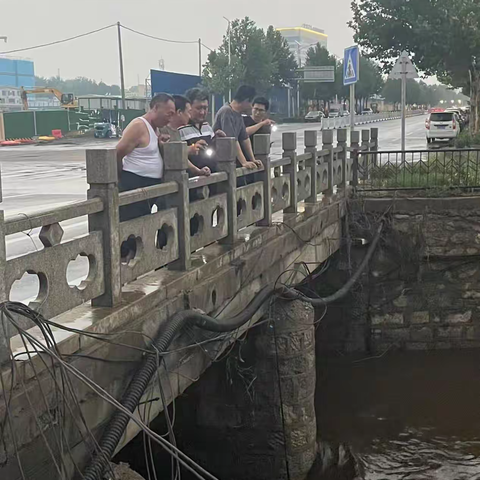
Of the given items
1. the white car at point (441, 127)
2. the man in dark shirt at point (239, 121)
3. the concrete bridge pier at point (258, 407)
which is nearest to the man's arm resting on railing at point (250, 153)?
the man in dark shirt at point (239, 121)

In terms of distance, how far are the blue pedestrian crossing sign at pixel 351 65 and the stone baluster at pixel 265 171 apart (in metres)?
5.02

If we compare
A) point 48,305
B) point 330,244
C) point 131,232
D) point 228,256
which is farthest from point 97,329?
point 330,244

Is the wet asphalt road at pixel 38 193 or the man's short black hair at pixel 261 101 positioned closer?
the wet asphalt road at pixel 38 193

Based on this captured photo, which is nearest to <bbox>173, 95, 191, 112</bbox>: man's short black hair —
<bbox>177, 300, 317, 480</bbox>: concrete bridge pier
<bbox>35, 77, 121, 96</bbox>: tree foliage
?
<bbox>177, 300, 317, 480</bbox>: concrete bridge pier

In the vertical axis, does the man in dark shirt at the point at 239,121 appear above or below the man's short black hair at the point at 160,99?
below

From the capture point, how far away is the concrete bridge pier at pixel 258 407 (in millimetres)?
7820

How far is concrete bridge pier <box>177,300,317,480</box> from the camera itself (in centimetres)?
782

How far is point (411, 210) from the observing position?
11.5m

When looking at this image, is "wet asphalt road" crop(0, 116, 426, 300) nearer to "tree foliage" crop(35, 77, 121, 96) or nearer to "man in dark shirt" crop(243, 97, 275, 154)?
"man in dark shirt" crop(243, 97, 275, 154)

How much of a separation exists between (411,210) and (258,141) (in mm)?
4439

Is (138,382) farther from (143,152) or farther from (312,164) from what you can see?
(312,164)

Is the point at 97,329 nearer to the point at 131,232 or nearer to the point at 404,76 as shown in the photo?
the point at 131,232

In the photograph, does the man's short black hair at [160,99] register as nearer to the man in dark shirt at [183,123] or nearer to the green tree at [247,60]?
the man in dark shirt at [183,123]

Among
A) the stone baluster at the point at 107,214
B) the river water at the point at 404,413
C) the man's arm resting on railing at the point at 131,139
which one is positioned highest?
the man's arm resting on railing at the point at 131,139
